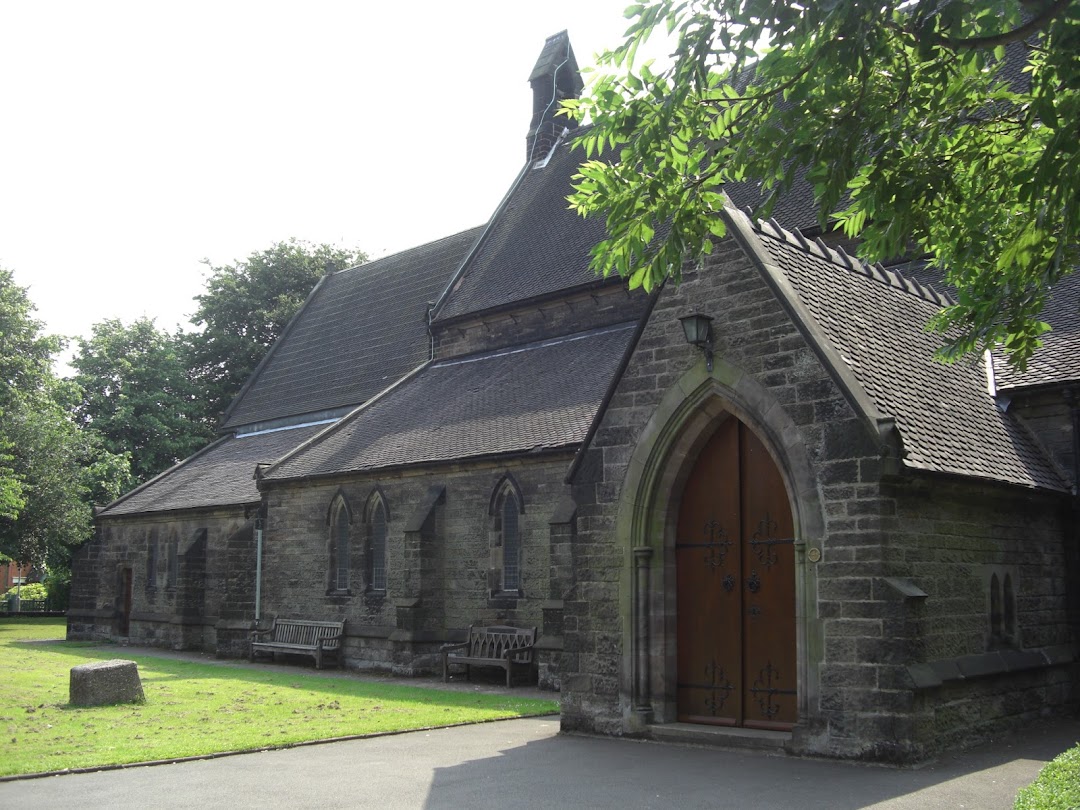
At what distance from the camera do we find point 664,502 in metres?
12.9

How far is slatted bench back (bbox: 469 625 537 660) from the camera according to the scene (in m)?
20.7

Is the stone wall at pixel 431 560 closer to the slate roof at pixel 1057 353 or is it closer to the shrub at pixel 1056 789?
the slate roof at pixel 1057 353

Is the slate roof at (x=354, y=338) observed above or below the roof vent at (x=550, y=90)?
below

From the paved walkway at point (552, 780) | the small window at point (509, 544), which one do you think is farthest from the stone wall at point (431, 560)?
the paved walkway at point (552, 780)

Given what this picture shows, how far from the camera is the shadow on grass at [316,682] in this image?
17380mm

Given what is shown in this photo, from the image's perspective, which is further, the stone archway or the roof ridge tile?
the roof ridge tile

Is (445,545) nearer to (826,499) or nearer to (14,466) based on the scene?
(826,499)

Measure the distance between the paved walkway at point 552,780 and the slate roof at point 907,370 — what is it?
302 cm

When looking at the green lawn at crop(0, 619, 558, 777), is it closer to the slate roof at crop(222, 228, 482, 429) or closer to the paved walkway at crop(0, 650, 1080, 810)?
the paved walkway at crop(0, 650, 1080, 810)

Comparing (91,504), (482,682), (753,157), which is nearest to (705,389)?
(753,157)

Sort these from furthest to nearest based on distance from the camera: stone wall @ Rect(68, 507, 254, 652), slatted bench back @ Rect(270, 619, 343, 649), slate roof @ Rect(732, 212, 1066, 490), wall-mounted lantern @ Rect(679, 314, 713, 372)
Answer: stone wall @ Rect(68, 507, 254, 652) < slatted bench back @ Rect(270, 619, 343, 649) < wall-mounted lantern @ Rect(679, 314, 713, 372) < slate roof @ Rect(732, 212, 1066, 490)

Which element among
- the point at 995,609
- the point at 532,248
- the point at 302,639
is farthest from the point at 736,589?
the point at 532,248

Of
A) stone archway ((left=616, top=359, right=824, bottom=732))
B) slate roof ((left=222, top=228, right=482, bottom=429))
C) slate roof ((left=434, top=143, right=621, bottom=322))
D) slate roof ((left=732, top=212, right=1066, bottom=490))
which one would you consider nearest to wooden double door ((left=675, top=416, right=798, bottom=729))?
stone archway ((left=616, top=359, right=824, bottom=732))

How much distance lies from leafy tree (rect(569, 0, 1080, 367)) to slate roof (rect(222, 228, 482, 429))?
2213 cm
